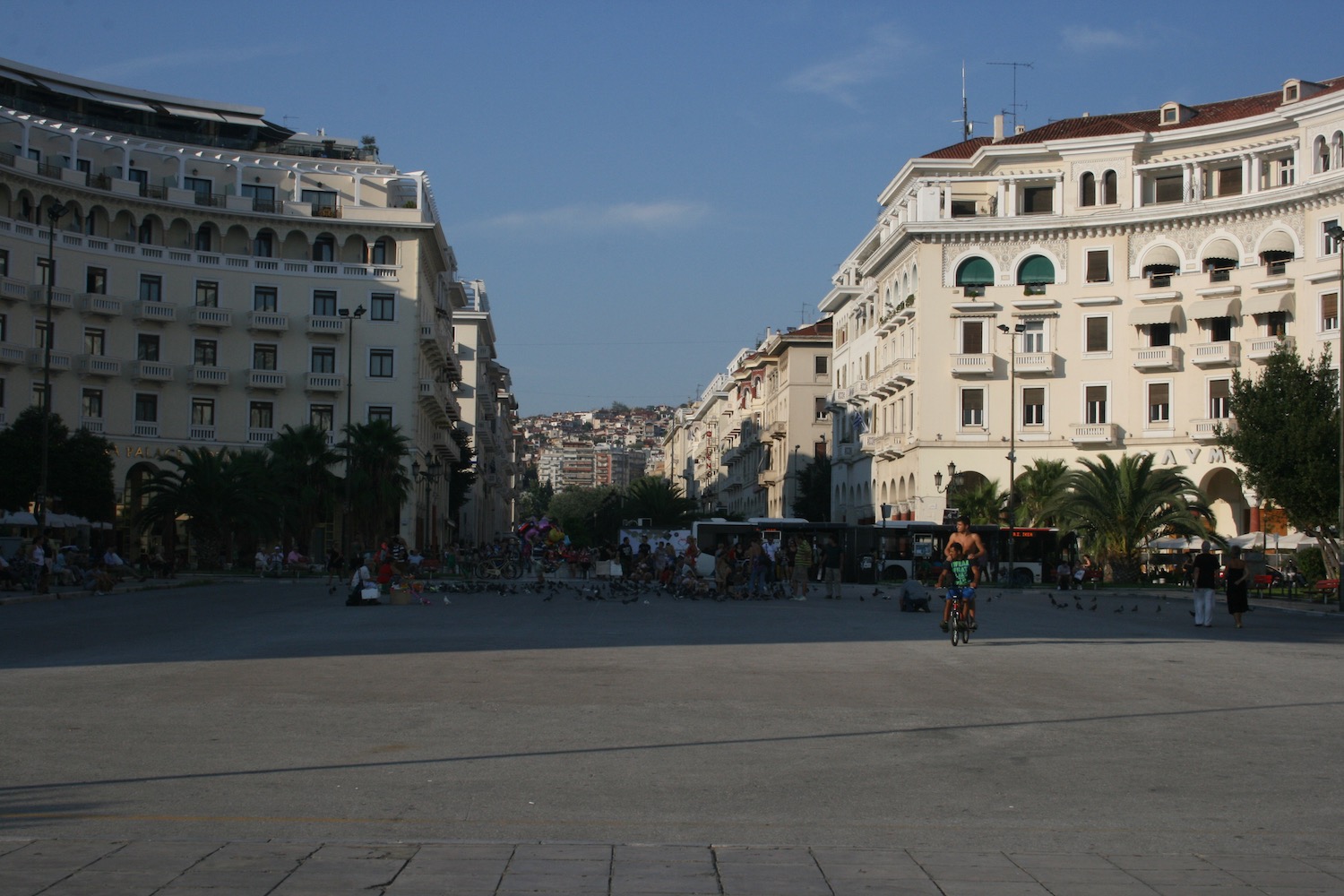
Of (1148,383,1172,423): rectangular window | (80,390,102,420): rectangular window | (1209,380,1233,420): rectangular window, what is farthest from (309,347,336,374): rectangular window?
(1209,380,1233,420): rectangular window

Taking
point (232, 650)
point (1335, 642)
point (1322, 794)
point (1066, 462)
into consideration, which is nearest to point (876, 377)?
point (1066, 462)

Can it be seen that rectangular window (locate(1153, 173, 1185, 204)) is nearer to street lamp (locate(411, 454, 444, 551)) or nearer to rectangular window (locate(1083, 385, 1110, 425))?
rectangular window (locate(1083, 385, 1110, 425))

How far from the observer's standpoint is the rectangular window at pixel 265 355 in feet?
225

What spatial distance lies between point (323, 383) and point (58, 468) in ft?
50.1

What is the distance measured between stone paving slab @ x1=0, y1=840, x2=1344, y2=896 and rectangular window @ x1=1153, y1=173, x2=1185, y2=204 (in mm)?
64812

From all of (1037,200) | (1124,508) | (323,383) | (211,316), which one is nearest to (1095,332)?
(1037,200)

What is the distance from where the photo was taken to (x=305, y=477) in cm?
6031

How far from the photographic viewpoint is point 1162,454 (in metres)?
65.1

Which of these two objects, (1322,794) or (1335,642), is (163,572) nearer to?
(1335,642)

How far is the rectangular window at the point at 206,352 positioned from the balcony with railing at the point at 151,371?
1.57m

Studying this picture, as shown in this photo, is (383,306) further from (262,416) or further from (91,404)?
(91,404)

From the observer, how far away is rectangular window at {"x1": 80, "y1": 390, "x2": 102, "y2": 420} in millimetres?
63500

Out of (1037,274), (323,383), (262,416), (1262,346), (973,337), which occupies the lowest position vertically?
(262,416)

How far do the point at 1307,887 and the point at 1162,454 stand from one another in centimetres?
6235
